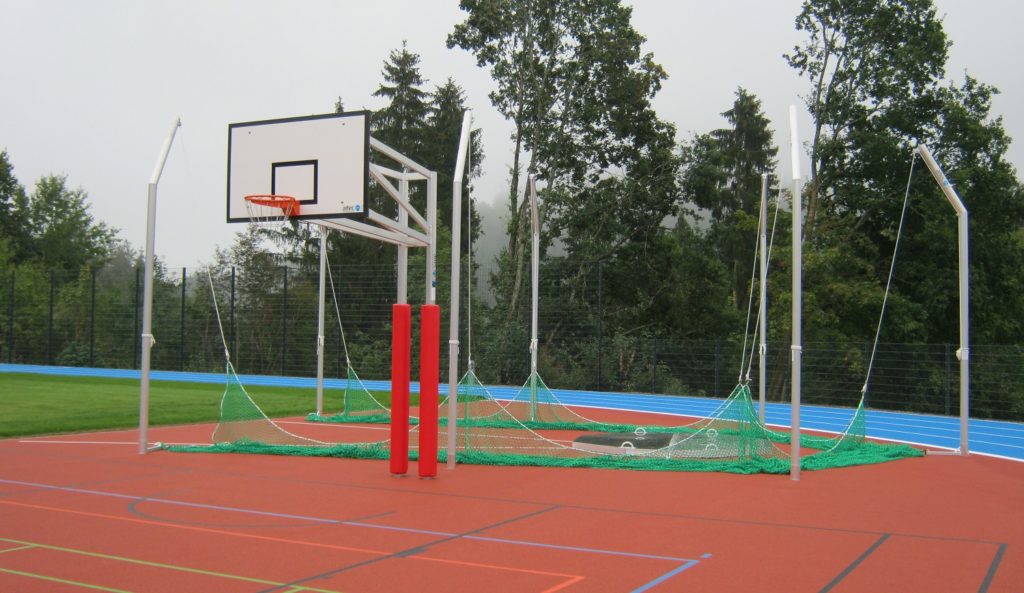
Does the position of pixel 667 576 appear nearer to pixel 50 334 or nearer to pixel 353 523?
pixel 353 523

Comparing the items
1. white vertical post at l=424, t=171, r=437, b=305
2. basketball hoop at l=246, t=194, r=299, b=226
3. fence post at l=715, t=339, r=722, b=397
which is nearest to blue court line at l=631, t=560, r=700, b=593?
white vertical post at l=424, t=171, r=437, b=305

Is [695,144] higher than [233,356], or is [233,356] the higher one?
[695,144]

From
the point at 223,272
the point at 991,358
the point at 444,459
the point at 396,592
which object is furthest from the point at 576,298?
the point at 396,592

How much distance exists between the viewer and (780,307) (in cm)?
2572

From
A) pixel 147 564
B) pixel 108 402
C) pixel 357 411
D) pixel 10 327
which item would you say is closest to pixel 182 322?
pixel 10 327

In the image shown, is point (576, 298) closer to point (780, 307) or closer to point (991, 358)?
point (780, 307)

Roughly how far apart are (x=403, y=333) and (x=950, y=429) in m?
11.3

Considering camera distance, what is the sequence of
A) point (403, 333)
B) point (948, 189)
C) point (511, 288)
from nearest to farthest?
1. point (403, 333)
2. point (948, 189)
3. point (511, 288)

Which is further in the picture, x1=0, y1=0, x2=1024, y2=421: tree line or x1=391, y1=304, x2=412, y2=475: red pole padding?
x1=0, y1=0, x2=1024, y2=421: tree line

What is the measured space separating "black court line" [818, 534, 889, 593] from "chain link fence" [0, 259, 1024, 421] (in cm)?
1383

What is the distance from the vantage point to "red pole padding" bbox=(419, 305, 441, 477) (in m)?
8.76

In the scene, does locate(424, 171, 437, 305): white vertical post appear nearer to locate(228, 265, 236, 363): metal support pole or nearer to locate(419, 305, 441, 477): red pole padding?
locate(419, 305, 441, 477): red pole padding

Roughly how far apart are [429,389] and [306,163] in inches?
118

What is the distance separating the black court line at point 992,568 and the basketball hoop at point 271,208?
7.34 metres
